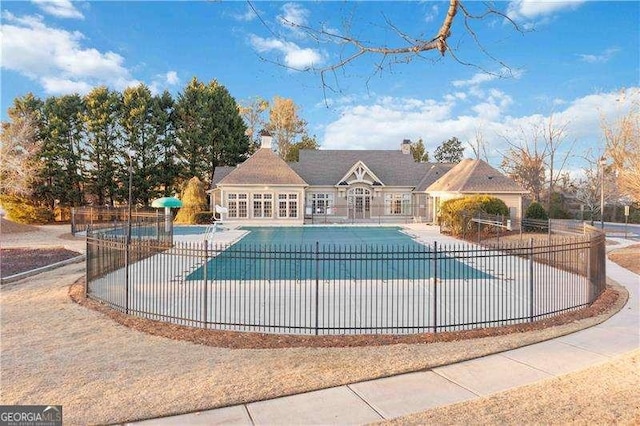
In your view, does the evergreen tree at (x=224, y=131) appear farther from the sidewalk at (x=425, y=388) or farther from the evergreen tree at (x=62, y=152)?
the sidewalk at (x=425, y=388)

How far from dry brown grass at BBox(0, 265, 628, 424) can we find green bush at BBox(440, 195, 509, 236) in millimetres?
16539

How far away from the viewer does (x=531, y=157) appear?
47.8 meters

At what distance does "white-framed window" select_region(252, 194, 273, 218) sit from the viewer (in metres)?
38.7

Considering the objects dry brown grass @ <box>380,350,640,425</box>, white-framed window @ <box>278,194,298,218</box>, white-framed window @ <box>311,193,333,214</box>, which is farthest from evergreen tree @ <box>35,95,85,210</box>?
dry brown grass @ <box>380,350,640,425</box>

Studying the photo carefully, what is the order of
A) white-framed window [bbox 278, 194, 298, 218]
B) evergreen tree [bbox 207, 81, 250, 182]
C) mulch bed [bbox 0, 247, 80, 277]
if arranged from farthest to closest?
evergreen tree [bbox 207, 81, 250, 182] → white-framed window [bbox 278, 194, 298, 218] → mulch bed [bbox 0, 247, 80, 277]

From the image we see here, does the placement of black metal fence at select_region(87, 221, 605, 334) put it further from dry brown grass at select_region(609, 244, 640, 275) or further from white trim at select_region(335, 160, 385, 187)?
white trim at select_region(335, 160, 385, 187)

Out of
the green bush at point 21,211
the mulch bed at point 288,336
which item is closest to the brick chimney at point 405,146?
the green bush at point 21,211

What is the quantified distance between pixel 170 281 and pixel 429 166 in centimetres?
3997

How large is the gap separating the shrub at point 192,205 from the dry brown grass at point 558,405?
3455cm

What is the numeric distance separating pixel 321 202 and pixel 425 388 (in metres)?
38.2

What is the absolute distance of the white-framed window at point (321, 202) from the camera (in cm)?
4281

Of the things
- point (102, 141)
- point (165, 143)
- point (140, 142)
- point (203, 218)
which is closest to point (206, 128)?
point (165, 143)

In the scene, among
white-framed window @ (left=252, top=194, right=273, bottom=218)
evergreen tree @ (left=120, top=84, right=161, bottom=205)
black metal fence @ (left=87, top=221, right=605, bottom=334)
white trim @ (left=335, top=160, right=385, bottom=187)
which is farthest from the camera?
evergreen tree @ (left=120, top=84, right=161, bottom=205)

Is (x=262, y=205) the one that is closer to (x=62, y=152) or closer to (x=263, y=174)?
(x=263, y=174)
